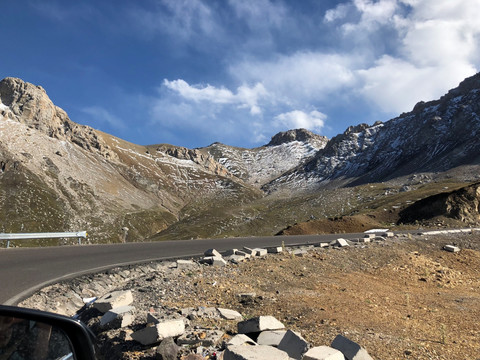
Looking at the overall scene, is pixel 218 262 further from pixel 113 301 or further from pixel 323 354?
pixel 323 354

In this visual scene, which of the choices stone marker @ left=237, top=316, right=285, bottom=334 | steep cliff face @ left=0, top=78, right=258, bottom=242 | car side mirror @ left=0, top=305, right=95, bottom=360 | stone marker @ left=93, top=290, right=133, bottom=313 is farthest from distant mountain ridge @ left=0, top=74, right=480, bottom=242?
car side mirror @ left=0, top=305, right=95, bottom=360

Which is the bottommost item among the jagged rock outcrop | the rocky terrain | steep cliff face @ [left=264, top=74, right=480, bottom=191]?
the rocky terrain

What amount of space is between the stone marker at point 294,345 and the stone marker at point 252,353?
503mm

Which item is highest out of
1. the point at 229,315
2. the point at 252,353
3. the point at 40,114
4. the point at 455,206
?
the point at 40,114

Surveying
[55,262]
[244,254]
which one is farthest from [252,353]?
[55,262]

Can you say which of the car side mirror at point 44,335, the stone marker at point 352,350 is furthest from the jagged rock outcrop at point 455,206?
the car side mirror at point 44,335

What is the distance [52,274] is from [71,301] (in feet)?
8.45

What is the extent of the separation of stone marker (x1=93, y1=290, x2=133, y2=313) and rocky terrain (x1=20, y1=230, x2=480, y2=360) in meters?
0.03

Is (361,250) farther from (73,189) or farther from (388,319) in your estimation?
(73,189)

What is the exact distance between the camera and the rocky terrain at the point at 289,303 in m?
5.79

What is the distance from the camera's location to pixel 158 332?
5480 millimetres

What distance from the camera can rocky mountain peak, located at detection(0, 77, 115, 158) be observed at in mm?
164250

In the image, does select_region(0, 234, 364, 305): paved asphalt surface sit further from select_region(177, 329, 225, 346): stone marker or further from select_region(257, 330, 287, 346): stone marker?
select_region(257, 330, 287, 346): stone marker

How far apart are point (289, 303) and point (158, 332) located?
4.22 m
